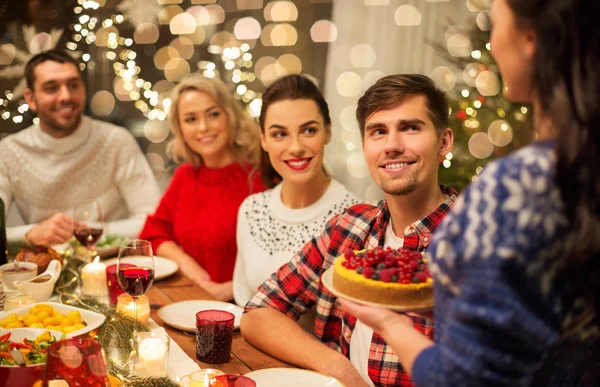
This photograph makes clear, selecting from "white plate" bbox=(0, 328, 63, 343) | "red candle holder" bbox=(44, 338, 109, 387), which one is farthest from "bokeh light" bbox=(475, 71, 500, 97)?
"red candle holder" bbox=(44, 338, 109, 387)

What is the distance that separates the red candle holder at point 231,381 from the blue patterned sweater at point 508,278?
521 mm

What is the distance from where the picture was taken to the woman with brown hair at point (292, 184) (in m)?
2.31

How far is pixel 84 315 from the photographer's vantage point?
157 cm

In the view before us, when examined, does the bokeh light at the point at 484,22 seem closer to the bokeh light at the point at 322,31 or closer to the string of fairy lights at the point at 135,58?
the bokeh light at the point at 322,31

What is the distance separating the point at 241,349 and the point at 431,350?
91 centimetres

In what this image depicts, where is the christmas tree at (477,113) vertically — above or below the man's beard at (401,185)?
above

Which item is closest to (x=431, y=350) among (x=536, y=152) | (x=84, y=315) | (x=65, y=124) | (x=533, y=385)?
(x=533, y=385)

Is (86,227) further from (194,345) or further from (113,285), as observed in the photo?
(194,345)

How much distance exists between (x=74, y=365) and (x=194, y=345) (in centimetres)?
68

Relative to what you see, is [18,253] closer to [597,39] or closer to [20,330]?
[20,330]

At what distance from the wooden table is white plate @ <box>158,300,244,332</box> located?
0.08 ft

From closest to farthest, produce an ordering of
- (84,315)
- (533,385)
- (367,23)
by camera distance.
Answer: (533,385), (84,315), (367,23)

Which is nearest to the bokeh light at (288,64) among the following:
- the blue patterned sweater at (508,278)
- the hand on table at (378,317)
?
the hand on table at (378,317)

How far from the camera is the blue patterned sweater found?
76 centimetres
